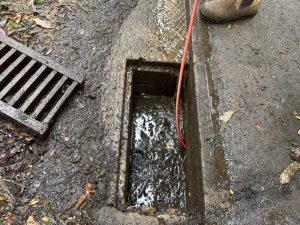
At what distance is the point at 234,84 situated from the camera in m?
2.44

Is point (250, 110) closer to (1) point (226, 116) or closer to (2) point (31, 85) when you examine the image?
(1) point (226, 116)

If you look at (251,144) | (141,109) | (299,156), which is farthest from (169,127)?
(299,156)

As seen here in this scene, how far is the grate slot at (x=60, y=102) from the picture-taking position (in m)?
2.21

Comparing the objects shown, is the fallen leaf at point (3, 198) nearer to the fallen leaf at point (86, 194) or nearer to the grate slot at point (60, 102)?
the fallen leaf at point (86, 194)

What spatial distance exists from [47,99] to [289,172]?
69.3 inches

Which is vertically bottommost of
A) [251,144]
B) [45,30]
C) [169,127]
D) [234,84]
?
[251,144]

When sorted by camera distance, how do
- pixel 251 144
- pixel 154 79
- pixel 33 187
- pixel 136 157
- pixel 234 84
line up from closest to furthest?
pixel 33 187
pixel 251 144
pixel 234 84
pixel 136 157
pixel 154 79

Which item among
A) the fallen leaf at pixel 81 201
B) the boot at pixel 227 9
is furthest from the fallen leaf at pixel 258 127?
the fallen leaf at pixel 81 201

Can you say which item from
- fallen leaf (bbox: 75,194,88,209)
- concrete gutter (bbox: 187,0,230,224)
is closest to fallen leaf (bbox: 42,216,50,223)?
fallen leaf (bbox: 75,194,88,209)

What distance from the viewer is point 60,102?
2.30 meters

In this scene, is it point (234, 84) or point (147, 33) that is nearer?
point (234, 84)

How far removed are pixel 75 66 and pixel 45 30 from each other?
1.61ft

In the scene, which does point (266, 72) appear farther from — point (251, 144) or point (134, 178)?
point (134, 178)

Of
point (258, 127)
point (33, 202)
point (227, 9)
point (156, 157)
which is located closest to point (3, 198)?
point (33, 202)
